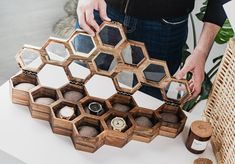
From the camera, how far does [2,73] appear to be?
2.18m

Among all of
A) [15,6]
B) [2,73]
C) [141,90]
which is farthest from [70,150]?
[15,6]

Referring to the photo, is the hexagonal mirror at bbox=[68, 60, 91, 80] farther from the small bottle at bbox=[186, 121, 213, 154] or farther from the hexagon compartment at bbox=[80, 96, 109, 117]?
the small bottle at bbox=[186, 121, 213, 154]

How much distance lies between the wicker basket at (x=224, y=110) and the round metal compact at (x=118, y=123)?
26 cm

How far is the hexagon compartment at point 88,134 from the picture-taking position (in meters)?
1.03

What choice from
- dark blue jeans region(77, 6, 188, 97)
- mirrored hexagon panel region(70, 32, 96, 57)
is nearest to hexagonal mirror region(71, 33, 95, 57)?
mirrored hexagon panel region(70, 32, 96, 57)

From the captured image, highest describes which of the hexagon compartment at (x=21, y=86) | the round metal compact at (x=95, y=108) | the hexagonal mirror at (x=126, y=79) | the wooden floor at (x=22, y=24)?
the hexagon compartment at (x=21, y=86)

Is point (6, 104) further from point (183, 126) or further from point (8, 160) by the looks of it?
point (183, 126)

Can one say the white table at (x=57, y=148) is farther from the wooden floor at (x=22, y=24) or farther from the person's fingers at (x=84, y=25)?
the wooden floor at (x=22, y=24)

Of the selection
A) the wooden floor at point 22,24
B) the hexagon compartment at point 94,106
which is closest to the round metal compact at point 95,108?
the hexagon compartment at point 94,106

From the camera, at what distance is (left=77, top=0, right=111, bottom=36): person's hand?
1.10 meters

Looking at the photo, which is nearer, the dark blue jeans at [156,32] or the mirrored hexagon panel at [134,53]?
the mirrored hexagon panel at [134,53]

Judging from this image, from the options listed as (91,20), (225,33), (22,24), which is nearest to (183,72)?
(91,20)

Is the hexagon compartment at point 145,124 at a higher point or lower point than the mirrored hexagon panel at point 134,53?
lower

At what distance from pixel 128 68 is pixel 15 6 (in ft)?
5.81
